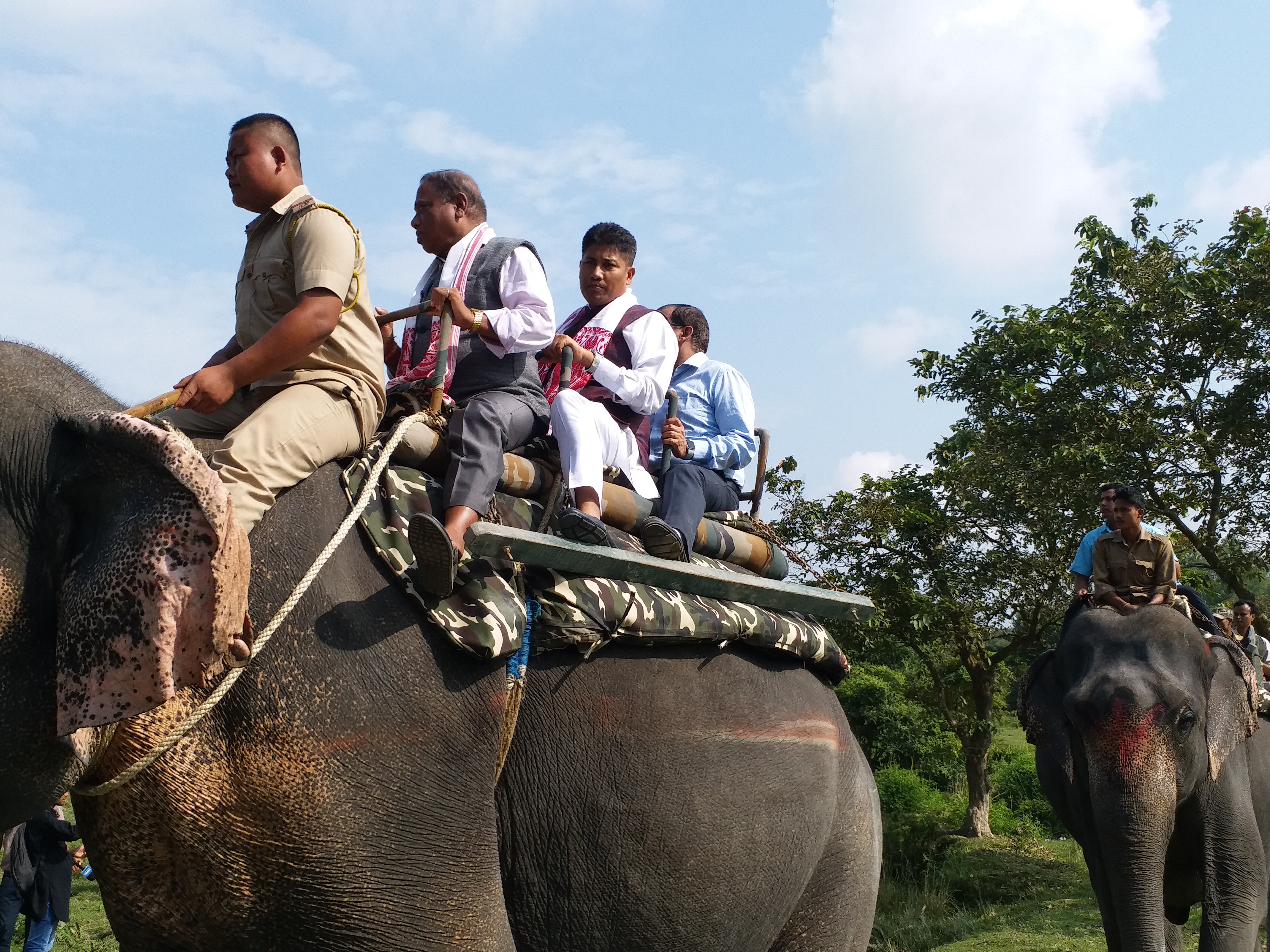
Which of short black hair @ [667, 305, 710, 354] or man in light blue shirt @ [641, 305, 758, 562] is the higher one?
short black hair @ [667, 305, 710, 354]

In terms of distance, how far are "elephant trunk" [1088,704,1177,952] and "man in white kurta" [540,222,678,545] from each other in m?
4.13

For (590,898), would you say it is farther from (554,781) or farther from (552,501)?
(552,501)

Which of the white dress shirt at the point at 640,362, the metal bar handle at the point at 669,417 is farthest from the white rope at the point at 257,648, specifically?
the metal bar handle at the point at 669,417

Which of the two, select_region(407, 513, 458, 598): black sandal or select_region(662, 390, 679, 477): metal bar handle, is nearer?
select_region(407, 513, 458, 598): black sandal

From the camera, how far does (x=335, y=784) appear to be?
237cm

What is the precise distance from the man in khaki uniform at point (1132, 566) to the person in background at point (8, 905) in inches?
261

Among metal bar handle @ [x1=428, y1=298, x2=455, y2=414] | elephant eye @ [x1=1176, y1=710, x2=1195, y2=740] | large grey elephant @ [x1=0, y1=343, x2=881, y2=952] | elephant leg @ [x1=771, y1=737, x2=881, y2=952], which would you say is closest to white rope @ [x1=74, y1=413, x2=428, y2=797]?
large grey elephant @ [x1=0, y1=343, x2=881, y2=952]

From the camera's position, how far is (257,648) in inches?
88.2

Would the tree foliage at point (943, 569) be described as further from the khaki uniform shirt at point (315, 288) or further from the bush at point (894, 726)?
the khaki uniform shirt at point (315, 288)

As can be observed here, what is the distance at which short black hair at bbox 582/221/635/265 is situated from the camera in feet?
13.9

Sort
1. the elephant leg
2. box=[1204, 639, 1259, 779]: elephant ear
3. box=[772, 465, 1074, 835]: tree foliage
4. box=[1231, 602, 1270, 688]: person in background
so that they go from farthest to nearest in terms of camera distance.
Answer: box=[772, 465, 1074, 835]: tree foliage
box=[1231, 602, 1270, 688]: person in background
box=[1204, 639, 1259, 779]: elephant ear
the elephant leg

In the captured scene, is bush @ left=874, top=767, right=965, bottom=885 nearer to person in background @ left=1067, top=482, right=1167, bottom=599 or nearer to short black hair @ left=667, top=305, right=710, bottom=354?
person in background @ left=1067, top=482, right=1167, bottom=599

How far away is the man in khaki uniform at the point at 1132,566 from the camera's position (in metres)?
7.58

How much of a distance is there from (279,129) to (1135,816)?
569 cm
